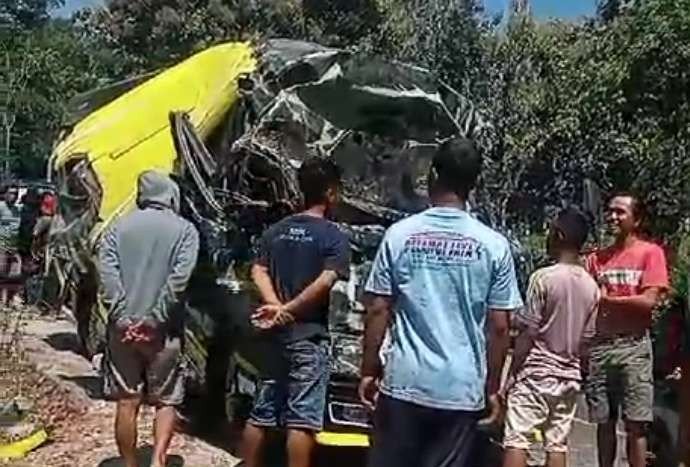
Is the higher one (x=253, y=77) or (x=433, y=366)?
(x=253, y=77)

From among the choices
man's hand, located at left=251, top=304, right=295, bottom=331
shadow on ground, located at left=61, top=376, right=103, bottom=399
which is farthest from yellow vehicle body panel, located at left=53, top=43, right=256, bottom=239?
man's hand, located at left=251, top=304, right=295, bottom=331

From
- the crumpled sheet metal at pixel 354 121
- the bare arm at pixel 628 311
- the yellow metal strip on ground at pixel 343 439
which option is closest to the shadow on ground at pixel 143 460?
the yellow metal strip on ground at pixel 343 439

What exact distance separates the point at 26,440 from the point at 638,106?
9.18m

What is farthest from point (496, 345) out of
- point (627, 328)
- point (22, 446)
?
point (22, 446)

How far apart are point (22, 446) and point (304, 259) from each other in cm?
312

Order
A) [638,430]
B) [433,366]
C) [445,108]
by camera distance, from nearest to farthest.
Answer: [433,366] → [638,430] → [445,108]

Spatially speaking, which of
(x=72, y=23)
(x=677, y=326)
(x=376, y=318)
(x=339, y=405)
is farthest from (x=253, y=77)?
(x=72, y=23)

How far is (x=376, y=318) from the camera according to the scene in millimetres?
5535

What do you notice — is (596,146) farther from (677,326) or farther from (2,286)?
(677,326)

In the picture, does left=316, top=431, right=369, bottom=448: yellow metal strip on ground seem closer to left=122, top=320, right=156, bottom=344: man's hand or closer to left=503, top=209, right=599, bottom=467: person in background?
left=122, top=320, right=156, bottom=344: man's hand

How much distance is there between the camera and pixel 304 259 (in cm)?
718

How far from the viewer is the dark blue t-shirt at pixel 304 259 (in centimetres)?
716

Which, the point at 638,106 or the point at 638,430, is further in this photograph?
the point at 638,106

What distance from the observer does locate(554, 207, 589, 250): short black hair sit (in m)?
7.09
